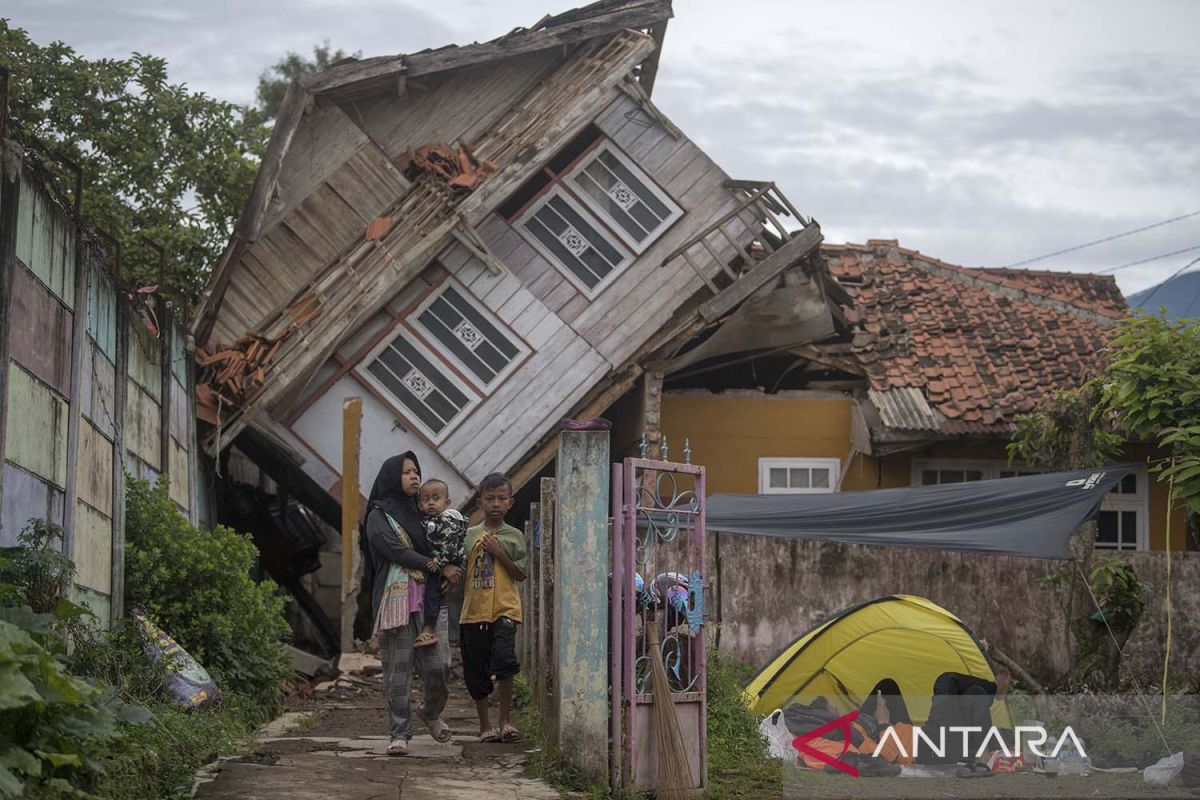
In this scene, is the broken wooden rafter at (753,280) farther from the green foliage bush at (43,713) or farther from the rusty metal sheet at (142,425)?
the green foliage bush at (43,713)

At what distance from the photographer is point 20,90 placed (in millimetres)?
16906

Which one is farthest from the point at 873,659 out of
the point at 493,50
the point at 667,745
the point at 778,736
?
the point at 493,50

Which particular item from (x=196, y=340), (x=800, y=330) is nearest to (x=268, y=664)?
(x=196, y=340)

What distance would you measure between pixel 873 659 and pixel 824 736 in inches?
42.3

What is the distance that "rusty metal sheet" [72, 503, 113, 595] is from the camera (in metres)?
8.34

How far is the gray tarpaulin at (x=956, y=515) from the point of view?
11.3 metres

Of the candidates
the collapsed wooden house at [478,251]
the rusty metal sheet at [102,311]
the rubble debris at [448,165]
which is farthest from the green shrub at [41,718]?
the rubble debris at [448,165]

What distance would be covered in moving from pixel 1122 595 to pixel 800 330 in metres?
6.84

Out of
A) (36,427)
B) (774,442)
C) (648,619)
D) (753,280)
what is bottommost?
(648,619)

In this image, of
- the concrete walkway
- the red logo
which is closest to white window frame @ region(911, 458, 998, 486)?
the red logo

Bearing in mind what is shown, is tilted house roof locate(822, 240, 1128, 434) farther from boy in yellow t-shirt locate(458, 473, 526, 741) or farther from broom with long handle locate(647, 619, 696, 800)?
broom with long handle locate(647, 619, 696, 800)

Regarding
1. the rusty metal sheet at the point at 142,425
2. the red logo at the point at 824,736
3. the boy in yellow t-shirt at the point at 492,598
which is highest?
the rusty metal sheet at the point at 142,425

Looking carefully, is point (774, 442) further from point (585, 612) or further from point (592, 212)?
point (585, 612)

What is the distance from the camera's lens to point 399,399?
15805mm
